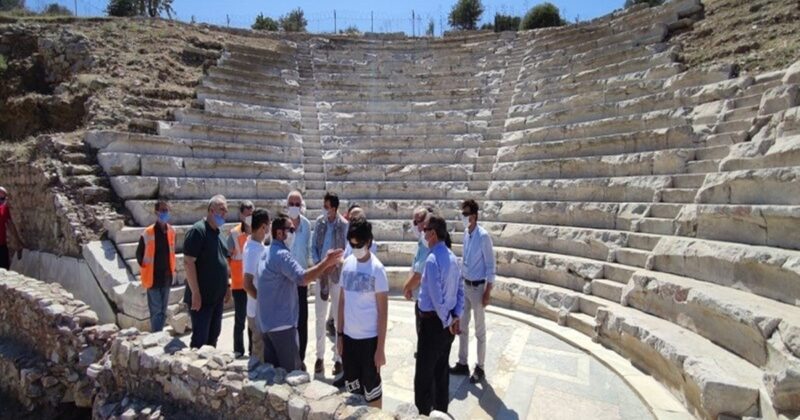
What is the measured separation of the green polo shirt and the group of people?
1cm

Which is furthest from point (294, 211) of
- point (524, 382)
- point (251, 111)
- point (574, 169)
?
point (251, 111)

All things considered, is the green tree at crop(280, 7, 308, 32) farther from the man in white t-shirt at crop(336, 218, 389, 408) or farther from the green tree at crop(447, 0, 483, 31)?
the man in white t-shirt at crop(336, 218, 389, 408)

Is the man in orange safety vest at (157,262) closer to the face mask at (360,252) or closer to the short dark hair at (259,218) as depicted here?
the short dark hair at (259,218)

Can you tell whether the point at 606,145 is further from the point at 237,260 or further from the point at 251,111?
the point at 251,111

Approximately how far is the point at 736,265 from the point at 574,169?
12.8 feet

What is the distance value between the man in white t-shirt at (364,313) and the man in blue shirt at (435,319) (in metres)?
0.39

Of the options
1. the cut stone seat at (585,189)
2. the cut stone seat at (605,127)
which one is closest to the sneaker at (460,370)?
the cut stone seat at (585,189)

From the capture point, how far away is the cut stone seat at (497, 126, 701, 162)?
22.7ft

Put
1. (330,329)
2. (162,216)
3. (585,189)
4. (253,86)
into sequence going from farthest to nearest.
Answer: (253,86)
(585,189)
(330,329)
(162,216)

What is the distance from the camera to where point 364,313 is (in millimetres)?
3166

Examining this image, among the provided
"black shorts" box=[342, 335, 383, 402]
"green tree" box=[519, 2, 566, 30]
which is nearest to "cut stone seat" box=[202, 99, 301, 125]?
"black shorts" box=[342, 335, 383, 402]

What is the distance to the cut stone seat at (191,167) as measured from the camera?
7855mm

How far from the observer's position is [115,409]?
13.4ft

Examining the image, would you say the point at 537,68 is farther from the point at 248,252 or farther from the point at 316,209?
the point at 248,252
